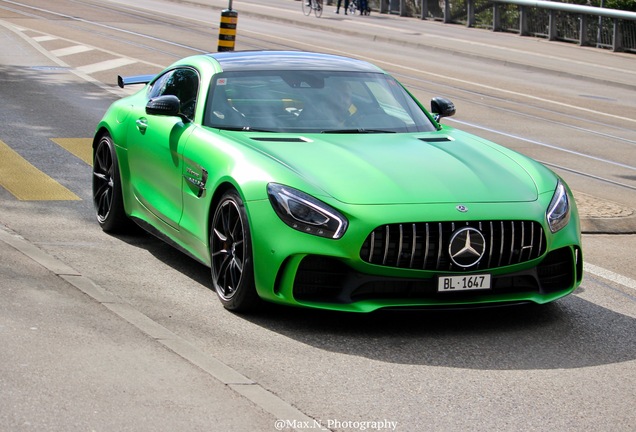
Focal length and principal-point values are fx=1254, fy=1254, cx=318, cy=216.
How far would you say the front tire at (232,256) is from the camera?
689 cm

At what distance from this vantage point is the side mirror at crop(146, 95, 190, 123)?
26.6 feet

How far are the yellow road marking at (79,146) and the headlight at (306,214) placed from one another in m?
6.06

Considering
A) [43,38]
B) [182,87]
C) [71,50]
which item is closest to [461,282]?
[182,87]

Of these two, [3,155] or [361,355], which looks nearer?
[361,355]

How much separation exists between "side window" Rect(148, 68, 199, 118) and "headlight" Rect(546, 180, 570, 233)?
246cm

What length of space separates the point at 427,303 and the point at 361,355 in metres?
0.56

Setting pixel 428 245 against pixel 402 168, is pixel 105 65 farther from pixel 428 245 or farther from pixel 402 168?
pixel 428 245

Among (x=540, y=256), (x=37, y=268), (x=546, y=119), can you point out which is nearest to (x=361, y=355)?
(x=540, y=256)

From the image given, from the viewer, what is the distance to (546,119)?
19.7 meters

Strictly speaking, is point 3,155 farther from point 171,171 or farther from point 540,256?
point 540,256

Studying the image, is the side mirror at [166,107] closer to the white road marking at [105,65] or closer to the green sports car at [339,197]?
the green sports car at [339,197]

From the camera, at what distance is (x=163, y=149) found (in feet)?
27.0

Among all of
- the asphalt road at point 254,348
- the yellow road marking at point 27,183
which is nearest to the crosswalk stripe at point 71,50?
the asphalt road at point 254,348

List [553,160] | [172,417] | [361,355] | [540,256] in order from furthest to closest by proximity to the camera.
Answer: [553,160], [540,256], [361,355], [172,417]
